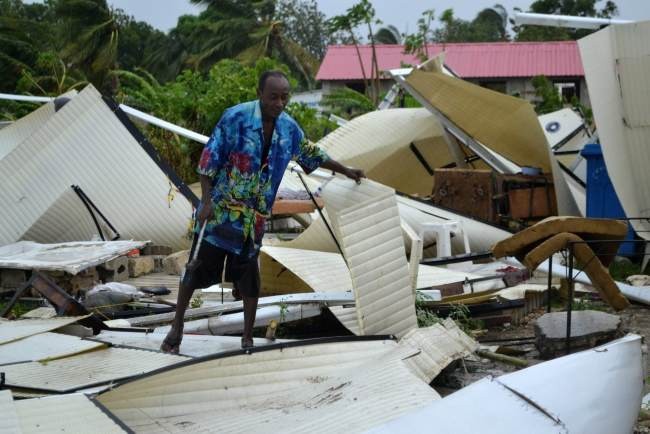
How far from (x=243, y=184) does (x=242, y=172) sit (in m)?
0.06

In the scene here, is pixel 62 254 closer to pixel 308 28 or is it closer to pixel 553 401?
pixel 553 401

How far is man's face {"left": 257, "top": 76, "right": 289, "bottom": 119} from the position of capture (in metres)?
5.01

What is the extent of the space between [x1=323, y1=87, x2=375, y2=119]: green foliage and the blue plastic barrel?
10709 millimetres

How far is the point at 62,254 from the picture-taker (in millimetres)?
8461

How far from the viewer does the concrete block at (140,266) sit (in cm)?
920

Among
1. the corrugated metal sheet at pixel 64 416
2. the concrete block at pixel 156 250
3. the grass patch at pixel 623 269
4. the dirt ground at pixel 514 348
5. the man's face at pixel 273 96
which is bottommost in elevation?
the grass patch at pixel 623 269

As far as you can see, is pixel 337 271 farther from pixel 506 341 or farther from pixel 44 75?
pixel 44 75

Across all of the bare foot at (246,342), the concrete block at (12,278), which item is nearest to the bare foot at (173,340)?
the bare foot at (246,342)

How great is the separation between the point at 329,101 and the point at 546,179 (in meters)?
10.7

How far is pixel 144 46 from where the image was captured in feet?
163

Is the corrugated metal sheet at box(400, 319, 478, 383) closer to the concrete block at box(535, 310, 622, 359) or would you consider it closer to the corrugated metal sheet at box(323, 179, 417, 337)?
the corrugated metal sheet at box(323, 179, 417, 337)

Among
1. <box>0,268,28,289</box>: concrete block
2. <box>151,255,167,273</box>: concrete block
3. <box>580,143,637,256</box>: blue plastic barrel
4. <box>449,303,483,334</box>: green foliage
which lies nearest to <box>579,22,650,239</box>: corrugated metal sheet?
<box>580,143,637,256</box>: blue plastic barrel

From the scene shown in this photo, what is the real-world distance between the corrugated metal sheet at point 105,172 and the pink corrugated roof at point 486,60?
23.9 meters

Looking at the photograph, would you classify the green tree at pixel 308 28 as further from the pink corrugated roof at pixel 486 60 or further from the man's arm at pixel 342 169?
the man's arm at pixel 342 169
